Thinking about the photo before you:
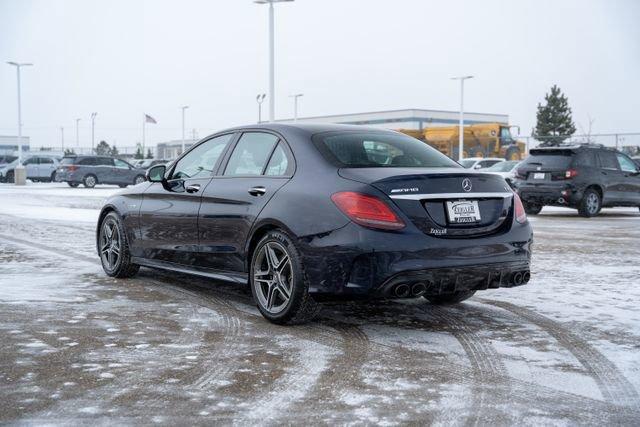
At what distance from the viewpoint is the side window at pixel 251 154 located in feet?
20.7

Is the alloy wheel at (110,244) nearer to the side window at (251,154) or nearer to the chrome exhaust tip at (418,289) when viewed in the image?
the side window at (251,154)

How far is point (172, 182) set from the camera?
7227 mm

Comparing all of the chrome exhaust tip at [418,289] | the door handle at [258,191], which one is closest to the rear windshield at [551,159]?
the door handle at [258,191]

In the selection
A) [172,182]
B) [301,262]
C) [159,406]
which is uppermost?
[172,182]

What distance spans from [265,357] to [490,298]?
9.42ft

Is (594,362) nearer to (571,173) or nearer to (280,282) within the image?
(280,282)

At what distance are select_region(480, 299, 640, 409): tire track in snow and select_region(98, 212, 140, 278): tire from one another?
3.71 meters

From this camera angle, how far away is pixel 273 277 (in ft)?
19.2

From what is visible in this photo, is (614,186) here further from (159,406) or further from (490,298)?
(159,406)

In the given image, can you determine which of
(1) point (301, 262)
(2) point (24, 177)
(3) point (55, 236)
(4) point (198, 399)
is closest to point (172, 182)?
(1) point (301, 262)

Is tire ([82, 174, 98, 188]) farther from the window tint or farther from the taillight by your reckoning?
the window tint

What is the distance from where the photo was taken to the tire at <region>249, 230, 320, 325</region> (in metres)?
5.57

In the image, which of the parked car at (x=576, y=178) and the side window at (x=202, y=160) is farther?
the parked car at (x=576, y=178)

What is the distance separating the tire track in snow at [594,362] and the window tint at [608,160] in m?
13.3
